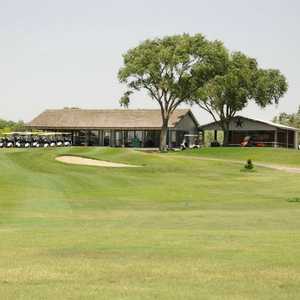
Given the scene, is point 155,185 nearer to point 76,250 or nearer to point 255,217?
point 255,217

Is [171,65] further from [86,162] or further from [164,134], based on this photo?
[86,162]

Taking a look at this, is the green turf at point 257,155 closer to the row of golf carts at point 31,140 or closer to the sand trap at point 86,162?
the sand trap at point 86,162

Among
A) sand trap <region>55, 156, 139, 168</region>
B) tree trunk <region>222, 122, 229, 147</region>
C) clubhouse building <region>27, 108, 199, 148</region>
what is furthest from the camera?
tree trunk <region>222, 122, 229, 147</region>

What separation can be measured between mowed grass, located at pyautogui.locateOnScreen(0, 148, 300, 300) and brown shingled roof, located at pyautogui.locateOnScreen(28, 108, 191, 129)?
204 feet

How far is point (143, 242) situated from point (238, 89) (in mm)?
80578

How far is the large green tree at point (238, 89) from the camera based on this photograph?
83188 millimetres

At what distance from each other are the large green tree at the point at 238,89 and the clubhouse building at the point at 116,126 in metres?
5.03

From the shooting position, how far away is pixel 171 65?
7969cm

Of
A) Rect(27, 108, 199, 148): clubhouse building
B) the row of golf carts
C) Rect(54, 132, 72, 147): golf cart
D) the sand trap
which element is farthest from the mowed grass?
Rect(27, 108, 199, 148): clubhouse building

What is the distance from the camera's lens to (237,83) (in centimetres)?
8756

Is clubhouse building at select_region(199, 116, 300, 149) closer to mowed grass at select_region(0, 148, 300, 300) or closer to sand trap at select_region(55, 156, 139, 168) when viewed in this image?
sand trap at select_region(55, 156, 139, 168)

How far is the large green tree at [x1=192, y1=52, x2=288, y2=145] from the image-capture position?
8319 cm

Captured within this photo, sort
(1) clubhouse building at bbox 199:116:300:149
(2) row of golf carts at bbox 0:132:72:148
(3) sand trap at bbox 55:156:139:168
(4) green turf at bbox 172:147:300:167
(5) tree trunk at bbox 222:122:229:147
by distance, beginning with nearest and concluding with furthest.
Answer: (3) sand trap at bbox 55:156:139:168
(4) green turf at bbox 172:147:300:167
(2) row of golf carts at bbox 0:132:72:148
(1) clubhouse building at bbox 199:116:300:149
(5) tree trunk at bbox 222:122:229:147

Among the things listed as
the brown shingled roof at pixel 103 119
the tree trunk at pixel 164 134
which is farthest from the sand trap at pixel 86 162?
the brown shingled roof at pixel 103 119
